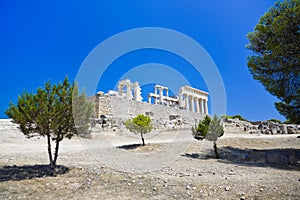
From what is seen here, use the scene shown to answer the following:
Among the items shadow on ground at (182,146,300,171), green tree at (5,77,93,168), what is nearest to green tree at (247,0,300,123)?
shadow on ground at (182,146,300,171)

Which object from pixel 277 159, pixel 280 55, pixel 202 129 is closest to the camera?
pixel 277 159

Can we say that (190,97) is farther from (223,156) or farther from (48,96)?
(48,96)

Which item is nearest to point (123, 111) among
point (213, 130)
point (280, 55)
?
point (213, 130)

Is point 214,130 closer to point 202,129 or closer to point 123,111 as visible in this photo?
point 202,129

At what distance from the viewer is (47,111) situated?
7.55 meters

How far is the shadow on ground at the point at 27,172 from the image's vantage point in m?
6.91

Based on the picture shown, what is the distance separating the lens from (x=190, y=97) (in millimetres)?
53750

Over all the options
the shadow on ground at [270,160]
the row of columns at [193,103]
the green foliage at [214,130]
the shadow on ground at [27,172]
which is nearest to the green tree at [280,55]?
the shadow on ground at [270,160]

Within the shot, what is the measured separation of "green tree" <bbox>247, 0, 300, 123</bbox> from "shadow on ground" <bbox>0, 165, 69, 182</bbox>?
12.8 metres

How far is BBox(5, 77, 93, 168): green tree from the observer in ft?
24.7

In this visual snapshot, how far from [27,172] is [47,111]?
7.26ft

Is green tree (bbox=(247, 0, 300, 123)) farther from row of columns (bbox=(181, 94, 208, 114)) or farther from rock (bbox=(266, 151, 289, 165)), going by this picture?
row of columns (bbox=(181, 94, 208, 114))

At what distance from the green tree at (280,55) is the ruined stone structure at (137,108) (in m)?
16.5

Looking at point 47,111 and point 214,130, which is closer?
point 47,111
